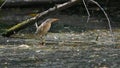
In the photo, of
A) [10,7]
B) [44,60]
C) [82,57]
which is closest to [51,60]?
[44,60]

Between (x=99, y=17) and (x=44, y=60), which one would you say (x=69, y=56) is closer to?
(x=44, y=60)

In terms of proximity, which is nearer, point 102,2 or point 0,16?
point 0,16

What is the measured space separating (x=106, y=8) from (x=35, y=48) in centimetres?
766

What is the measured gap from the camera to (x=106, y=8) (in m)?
15.8

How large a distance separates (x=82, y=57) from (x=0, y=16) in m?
7.77

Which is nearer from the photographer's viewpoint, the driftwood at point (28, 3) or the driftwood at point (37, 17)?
the driftwood at point (37, 17)

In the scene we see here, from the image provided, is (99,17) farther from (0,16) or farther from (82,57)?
(82,57)

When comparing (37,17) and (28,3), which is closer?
(37,17)

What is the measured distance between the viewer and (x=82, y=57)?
765 centimetres

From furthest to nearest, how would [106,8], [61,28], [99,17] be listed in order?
[106,8], [99,17], [61,28]

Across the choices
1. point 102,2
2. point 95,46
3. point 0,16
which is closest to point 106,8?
point 102,2

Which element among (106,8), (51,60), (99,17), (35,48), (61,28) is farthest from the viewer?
(106,8)

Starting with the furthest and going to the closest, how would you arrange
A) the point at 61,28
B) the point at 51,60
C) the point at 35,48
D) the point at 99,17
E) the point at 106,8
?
the point at 106,8 < the point at 99,17 < the point at 61,28 < the point at 35,48 < the point at 51,60

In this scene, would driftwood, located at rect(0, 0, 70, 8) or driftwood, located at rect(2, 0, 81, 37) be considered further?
driftwood, located at rect(0, 0, 70, 8)
